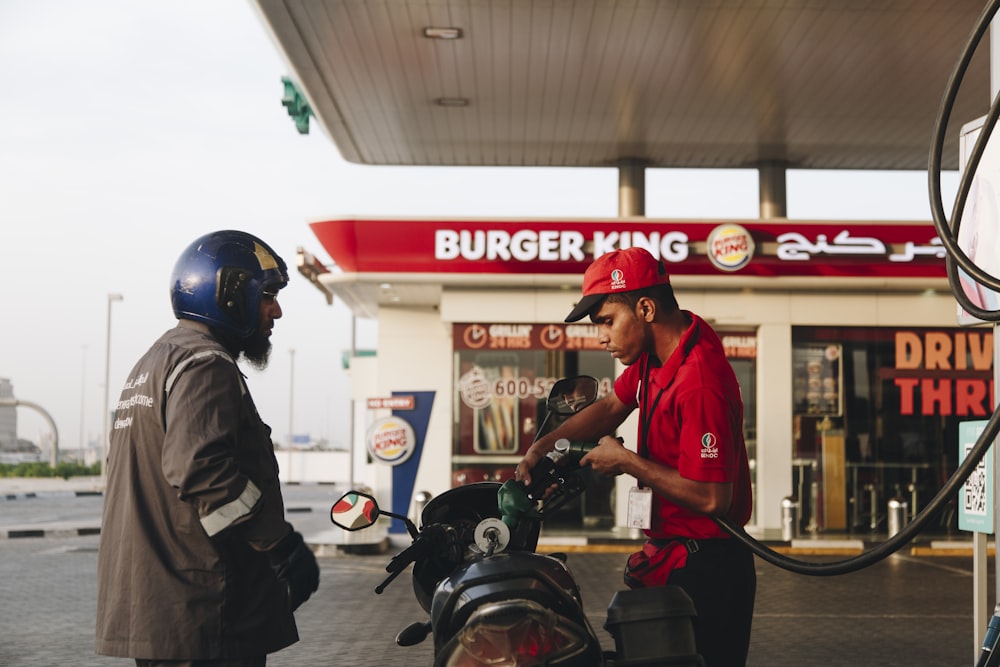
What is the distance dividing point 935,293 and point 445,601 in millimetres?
17405

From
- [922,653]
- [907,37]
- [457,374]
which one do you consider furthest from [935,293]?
[922,653]

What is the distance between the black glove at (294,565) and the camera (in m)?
3.41

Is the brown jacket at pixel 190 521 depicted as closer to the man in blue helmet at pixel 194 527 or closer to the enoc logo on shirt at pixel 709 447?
the man in blue helmet at pixel 194 527

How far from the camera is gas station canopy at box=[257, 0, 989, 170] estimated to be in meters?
13.5

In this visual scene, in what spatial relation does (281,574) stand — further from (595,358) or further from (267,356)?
(595,358)

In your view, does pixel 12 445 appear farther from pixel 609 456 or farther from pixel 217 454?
pixel 609 456

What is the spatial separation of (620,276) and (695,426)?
51 centimetres

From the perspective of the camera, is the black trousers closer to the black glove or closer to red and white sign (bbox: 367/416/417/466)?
the black glove

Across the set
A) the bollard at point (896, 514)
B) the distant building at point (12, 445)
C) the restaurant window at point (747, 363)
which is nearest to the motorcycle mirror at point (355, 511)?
the restaurant window at point (747, 363)

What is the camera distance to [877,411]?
1906cm

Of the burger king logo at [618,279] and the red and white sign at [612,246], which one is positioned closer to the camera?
the burger king logo at [618,279]

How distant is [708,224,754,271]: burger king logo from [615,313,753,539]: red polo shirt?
15.0 m

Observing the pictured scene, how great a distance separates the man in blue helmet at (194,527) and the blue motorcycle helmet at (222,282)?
0.37 ft

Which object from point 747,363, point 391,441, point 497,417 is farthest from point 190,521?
point 747,363
